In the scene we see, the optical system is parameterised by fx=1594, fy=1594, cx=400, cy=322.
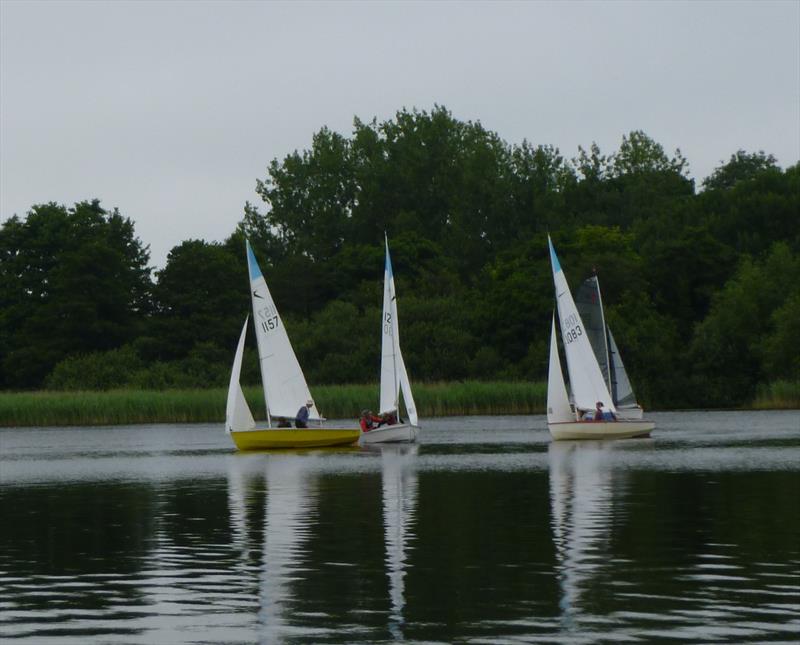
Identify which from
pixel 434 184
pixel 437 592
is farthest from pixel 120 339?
pixel 437 592

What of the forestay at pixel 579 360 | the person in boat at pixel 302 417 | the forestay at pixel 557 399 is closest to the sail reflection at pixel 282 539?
the person in boat at pixel 302 417

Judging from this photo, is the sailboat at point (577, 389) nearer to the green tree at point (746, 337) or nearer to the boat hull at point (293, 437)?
the boat hull at point (293, 437)

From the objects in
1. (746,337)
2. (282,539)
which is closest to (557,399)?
(282,539)

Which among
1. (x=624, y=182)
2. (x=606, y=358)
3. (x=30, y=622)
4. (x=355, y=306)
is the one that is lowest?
(x=30, y=622)

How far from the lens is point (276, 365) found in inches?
1901

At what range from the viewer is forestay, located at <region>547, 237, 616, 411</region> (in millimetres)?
49906

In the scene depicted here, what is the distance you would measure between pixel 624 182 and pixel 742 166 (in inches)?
564

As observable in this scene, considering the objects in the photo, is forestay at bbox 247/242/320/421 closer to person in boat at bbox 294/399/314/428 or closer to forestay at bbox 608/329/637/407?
person in boat at bbox 294/399/314/428

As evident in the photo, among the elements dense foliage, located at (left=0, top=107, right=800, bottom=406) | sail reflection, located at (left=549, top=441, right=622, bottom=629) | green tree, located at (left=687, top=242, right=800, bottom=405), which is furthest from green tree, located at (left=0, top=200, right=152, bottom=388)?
sail reflection, located at (left=549, top=441, right=622, bottom=629)

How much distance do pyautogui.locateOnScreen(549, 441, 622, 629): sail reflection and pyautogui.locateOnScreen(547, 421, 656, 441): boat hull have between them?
6.29 metres

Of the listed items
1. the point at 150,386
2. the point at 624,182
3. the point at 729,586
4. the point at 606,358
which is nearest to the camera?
the point at 729,586

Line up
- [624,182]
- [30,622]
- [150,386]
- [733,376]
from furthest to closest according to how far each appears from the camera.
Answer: [624,182] < [150,386] < [733,376] < [30,622]

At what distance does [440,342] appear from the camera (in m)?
85.8

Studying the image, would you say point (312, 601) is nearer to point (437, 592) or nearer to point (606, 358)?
point (437, 592)
